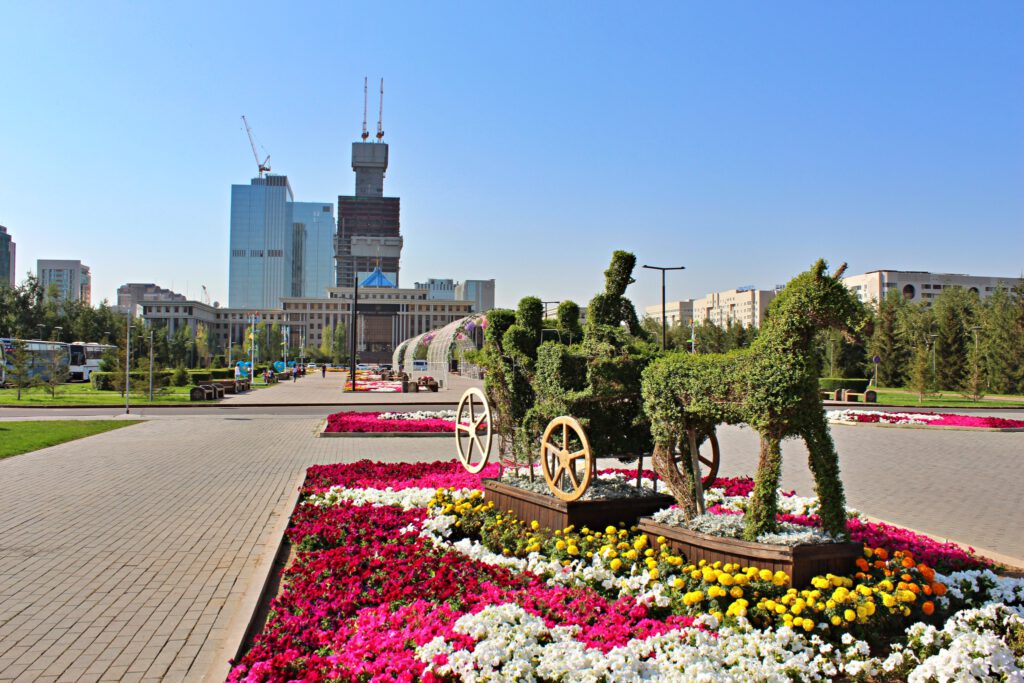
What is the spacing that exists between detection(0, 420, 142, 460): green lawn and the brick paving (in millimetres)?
666

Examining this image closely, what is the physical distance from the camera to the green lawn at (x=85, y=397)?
1249 inches

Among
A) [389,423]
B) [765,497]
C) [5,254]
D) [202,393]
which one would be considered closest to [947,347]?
[389,423]

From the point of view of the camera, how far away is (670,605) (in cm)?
566

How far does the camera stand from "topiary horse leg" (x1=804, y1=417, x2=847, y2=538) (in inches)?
235

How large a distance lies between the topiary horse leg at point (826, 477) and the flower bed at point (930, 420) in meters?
18.9

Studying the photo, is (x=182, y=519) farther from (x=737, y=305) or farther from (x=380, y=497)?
(x=737, y=305)

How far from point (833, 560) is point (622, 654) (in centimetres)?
237

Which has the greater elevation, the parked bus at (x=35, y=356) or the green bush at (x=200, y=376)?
the parked bus at (x=35, y=356)

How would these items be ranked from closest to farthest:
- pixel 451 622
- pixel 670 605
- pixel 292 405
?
pixel 451 622
pixel 670 605
pixel 292 405

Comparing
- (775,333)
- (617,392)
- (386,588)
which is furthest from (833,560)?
(386,588)

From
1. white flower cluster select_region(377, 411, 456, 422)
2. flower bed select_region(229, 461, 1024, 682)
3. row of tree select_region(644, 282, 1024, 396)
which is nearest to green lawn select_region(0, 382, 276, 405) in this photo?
white flower cluster select_region(377, 411, 456, 422)

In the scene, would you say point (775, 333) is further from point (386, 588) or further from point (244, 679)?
point (244, 679)

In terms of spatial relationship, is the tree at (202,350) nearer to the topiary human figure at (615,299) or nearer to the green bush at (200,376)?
the green bush at (200,376)

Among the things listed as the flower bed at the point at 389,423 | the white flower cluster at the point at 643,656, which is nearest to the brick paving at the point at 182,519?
the flower bed at the point at 389,423
